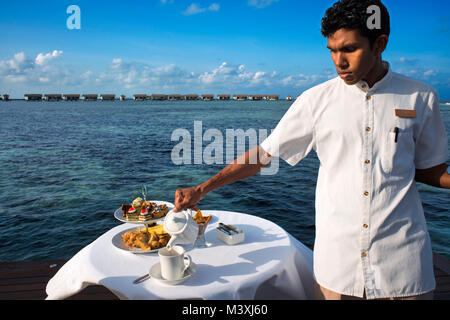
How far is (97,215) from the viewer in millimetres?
7719

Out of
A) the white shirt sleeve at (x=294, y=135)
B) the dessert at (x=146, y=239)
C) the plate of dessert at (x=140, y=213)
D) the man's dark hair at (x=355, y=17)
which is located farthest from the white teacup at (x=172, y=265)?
the man's dark hair at (x=355, y=17)

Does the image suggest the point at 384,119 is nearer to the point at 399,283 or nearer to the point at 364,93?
the point at 364,93

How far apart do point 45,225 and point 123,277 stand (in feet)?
21.2

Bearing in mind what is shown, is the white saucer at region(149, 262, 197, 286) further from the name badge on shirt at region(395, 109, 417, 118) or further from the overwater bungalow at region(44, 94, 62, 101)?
the overwater bungalow at region(44, 94, 62, 101)

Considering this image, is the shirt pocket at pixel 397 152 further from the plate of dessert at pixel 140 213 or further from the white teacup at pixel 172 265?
the plate of dessert at pixel 140 213

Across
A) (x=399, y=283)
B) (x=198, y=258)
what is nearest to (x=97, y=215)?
(x=198, y=258)

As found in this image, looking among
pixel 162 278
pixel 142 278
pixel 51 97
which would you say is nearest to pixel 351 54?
pixel 162 278

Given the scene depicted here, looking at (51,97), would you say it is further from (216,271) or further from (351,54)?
(351,54)

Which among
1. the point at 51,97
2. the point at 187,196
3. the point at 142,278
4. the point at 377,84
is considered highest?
the point at 51,97

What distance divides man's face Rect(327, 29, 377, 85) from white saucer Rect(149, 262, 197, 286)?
1360 mm

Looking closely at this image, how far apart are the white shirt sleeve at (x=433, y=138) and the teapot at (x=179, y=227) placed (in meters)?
1.30

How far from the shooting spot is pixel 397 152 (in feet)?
4.88

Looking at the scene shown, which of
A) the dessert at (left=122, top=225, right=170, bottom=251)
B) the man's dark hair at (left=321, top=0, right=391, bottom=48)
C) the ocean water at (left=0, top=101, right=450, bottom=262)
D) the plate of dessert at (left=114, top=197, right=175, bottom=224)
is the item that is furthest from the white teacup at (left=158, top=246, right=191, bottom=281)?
the ocean water at (left=0, top=101, right=450, bottom=262)

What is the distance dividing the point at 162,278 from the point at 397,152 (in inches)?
55.9
